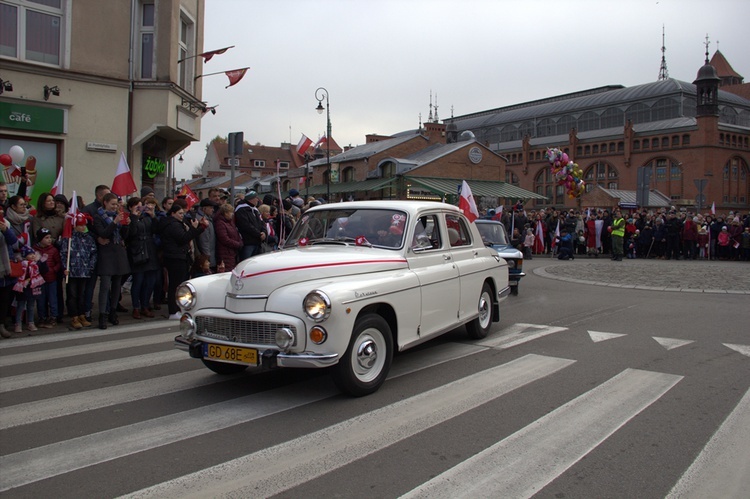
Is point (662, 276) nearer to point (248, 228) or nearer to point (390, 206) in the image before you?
point (248, 228)

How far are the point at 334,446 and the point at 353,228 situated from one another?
9.33 ft

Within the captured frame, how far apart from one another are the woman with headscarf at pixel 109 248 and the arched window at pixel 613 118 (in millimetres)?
69206

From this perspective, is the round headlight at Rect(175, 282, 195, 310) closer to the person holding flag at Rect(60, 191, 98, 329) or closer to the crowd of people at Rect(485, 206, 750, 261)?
the person holding flag at Rect(60, 191, 98, 329)

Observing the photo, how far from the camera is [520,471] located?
12.6 ft

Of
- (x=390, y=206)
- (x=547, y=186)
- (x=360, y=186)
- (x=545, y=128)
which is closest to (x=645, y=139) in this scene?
(x=547, y=186)

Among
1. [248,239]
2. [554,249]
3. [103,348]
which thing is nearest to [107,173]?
[248,239]

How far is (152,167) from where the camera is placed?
56.0 feet

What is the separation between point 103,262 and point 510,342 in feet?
19.9

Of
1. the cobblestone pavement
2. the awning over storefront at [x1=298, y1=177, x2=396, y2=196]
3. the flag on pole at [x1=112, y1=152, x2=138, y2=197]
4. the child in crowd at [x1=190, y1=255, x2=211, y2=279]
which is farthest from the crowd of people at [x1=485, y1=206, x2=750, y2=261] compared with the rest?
the awning over storefront at [x1=298, y1=177, x2=396, y2=196]

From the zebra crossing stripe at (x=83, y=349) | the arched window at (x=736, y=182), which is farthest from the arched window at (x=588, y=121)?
the zebra crossing stripe at (x=83, y=349)

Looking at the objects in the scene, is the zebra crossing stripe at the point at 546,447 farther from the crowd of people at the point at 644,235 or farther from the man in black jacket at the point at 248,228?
the crowd of people at the point at 644,235

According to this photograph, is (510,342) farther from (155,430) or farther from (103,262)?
(103,262)

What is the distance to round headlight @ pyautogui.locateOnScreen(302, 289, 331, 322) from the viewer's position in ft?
16.1

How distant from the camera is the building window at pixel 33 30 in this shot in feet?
45.2
